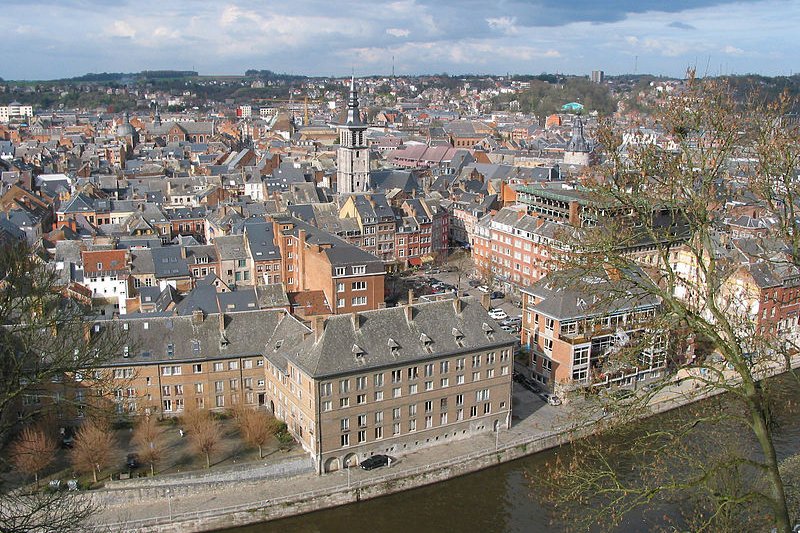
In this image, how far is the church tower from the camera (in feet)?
244

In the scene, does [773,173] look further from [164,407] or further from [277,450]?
[164,407]

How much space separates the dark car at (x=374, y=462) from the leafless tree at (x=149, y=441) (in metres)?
8.44

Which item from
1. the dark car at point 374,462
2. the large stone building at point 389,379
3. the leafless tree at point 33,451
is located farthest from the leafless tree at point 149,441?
the dark car at point 374,462

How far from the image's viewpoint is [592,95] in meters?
197

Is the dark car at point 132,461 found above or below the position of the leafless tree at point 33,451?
below

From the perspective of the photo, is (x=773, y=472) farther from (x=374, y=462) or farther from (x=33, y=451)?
(x=33, y=451)

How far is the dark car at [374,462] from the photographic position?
31797 mm

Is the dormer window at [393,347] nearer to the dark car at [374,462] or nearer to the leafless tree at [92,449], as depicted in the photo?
the dark car at [374,462]

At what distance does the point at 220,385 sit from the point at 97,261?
19787 millimetres

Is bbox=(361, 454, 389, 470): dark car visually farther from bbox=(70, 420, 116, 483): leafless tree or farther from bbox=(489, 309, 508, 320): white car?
bbox=(489, 309, 508, 320): white car

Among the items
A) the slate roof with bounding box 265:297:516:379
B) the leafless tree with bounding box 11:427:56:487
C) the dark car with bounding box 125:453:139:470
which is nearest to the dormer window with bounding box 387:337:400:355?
the slate roof with bounding box 265:297:516:379

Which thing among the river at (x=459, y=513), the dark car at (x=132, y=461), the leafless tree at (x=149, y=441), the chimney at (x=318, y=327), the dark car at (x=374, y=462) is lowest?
the river at (x=459, y=513)

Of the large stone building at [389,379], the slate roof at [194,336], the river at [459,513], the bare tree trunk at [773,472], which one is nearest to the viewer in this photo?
the bare tree trunk at [773,472]

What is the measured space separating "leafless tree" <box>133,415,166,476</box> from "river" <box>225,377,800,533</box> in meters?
4.87
